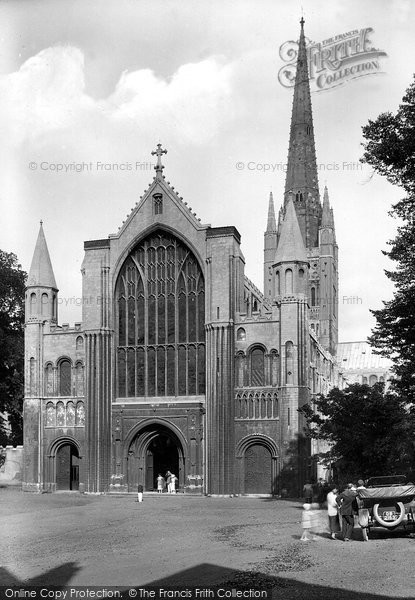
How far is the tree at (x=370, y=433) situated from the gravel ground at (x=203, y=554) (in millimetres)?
3243

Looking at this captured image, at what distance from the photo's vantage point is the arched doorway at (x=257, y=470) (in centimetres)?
4216

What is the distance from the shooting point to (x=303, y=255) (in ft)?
146

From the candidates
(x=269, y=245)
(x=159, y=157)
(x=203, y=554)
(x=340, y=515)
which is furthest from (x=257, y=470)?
(x=269, y=245)

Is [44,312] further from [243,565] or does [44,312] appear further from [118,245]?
[243,565]

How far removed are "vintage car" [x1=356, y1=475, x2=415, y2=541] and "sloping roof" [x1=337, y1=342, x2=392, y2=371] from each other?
88.5 m

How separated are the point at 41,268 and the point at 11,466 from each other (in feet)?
52.0

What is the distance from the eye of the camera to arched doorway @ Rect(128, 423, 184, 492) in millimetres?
44312

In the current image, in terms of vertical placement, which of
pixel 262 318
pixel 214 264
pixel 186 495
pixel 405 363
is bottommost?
pixel 186 495

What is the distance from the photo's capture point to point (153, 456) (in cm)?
4550

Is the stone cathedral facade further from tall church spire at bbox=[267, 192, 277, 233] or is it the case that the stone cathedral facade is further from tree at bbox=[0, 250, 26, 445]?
tall church spire at bbox=[267, 192, 277, 233]

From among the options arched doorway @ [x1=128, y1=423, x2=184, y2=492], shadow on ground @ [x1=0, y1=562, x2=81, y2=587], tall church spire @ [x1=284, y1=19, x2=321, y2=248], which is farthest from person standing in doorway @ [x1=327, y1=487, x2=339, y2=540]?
tall church spire @ [x1=284, y1=19, x2=321, y2=248]

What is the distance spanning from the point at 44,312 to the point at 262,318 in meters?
13.8

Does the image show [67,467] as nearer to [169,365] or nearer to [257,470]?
[169,365]

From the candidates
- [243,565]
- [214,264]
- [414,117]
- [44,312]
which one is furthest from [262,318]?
[243,565]
